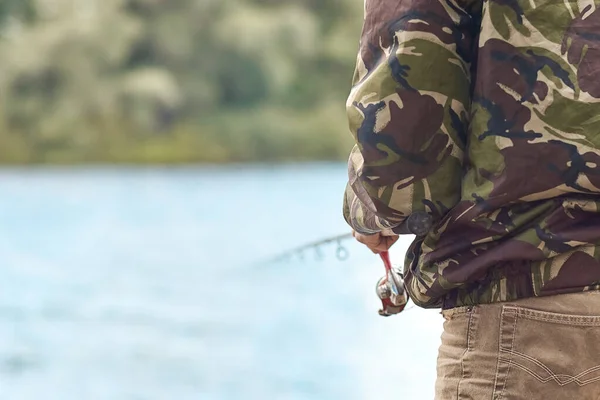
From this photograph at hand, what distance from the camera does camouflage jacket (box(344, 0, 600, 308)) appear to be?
0.92 metres

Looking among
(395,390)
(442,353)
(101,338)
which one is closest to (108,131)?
(101,338)

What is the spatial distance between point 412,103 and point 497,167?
0.32ft

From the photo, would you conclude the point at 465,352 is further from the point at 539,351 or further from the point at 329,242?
the point at 329,242

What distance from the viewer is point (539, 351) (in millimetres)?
937

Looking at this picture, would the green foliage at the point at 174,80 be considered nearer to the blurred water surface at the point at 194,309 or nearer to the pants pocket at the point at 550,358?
the blurred water surface at the point at 194,309

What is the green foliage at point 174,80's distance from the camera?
728 inches

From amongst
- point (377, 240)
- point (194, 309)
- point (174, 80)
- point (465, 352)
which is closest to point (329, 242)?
point (377, 240)

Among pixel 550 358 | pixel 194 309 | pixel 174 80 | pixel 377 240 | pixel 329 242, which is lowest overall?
pixel 550 358

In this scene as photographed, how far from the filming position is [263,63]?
19.5m

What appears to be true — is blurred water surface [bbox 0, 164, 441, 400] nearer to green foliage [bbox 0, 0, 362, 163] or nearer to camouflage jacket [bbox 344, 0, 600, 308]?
camouflage jacket [bbox 344, 0, 600, 308]

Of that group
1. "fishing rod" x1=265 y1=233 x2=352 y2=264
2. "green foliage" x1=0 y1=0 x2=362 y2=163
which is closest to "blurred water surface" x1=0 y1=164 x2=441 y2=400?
"fishing rod" x1=265 y1=233 x2=352 y2=264

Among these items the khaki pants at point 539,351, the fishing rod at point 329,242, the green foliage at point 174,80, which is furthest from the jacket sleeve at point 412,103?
the green foliage at point 174,80

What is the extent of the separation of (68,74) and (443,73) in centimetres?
1838

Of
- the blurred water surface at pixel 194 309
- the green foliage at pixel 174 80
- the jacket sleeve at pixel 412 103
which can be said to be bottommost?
the jacket sleeve at pixel 412 103
